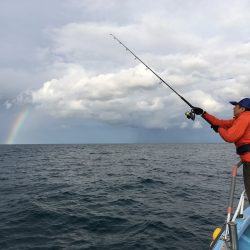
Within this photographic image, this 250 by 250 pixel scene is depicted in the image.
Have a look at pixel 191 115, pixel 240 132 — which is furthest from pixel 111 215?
pixel 240 132

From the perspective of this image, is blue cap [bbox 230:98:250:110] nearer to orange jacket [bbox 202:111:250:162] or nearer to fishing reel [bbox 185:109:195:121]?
orange jacket [bbox 202:111:250:162]

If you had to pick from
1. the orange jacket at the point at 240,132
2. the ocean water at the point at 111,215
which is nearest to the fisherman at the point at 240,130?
the orange jacket at the point at 240,132

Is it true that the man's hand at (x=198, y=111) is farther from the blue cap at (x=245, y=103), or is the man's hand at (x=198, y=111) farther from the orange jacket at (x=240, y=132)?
the blue cap at (x=245, y=103)

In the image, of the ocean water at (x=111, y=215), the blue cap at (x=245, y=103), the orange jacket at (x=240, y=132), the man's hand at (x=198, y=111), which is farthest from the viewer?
the ocean water at (x=111, y=215)

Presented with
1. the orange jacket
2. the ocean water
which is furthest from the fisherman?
the ocean water

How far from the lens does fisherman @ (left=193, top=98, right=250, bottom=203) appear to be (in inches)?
200

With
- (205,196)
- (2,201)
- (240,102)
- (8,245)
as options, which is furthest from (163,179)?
(240,102)

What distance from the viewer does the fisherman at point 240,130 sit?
5.08 m

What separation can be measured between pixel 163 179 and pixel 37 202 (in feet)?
39.1

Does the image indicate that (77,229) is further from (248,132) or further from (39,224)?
(248,132)

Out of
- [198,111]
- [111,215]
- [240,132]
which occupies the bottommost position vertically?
[111,215]

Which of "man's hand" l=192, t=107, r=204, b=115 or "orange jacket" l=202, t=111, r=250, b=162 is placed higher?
"man's hand" l=192, t=107, r=204, b=115

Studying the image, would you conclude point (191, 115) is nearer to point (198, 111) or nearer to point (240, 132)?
point (198, 111)

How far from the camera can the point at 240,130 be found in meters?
5.05
